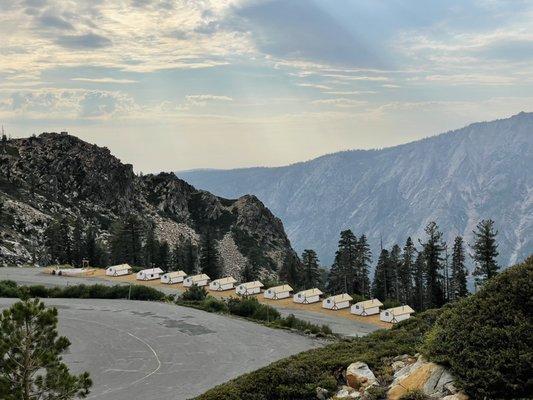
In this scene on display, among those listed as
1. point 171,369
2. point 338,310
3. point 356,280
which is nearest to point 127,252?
point 356,280

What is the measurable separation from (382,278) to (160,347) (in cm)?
6789

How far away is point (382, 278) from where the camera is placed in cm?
11200

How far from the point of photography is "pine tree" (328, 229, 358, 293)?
4205 inches

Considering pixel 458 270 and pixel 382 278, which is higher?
pixel 458 270

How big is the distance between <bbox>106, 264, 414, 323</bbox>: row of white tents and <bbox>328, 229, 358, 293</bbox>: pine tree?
57.2 ft

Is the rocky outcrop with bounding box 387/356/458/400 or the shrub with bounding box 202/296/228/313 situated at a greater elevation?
the rocky outcrop with bounding box 387/356/458/400

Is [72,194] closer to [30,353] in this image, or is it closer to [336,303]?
[336,303]

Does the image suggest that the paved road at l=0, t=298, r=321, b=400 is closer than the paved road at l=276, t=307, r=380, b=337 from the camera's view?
Yes

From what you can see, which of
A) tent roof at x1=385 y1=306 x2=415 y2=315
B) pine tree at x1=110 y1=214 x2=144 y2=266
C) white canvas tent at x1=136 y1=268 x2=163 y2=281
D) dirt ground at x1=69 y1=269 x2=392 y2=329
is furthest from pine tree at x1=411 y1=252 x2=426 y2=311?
pine tree at x1=110 y1=214 x2=144 y2=266

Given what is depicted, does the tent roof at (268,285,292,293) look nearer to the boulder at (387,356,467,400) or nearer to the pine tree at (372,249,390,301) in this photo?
the pine tree at (372,249,390,301)

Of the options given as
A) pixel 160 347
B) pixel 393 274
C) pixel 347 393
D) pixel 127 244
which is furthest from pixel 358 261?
pixel 347 393

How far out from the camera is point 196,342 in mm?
55781

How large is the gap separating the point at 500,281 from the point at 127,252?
119 m

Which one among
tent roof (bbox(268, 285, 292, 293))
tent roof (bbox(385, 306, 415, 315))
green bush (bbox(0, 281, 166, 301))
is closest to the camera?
tent roof (bbox(385, 306, 415, 315))
